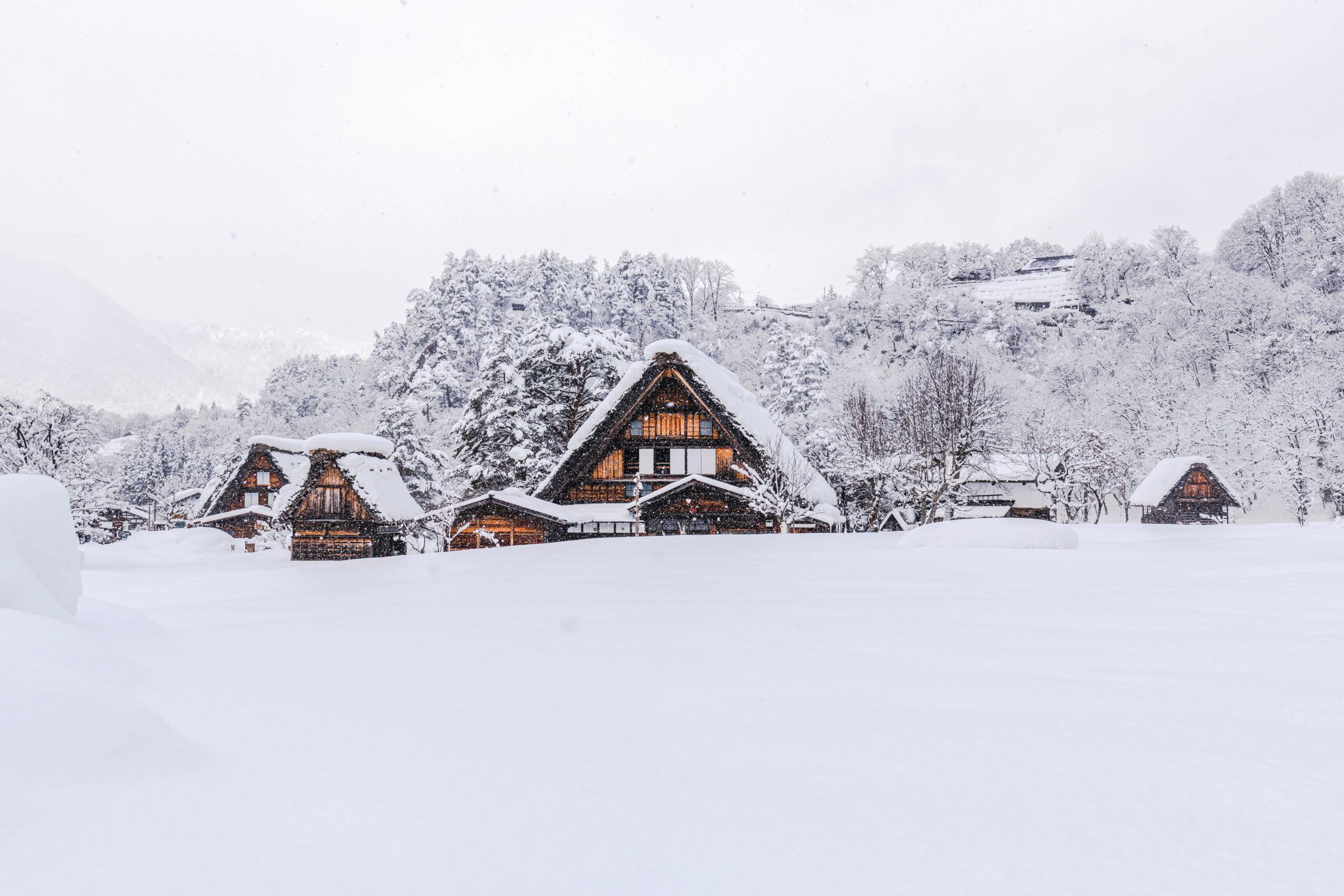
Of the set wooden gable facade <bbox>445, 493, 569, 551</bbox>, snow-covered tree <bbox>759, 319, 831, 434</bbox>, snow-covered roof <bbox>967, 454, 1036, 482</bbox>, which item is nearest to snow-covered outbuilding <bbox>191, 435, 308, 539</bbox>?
wooden gable facade <bbox>445, 493, 569, 551</bbox>

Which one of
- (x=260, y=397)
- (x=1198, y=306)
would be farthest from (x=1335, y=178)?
(x=260, y=397)

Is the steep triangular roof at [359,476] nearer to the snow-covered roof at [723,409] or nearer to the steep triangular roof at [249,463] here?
the snow-covered roof at [723,409]

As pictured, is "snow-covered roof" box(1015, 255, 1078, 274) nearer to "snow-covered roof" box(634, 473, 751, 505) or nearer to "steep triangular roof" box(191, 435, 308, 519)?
"snow-covered roof" box(634, 473, 751, 505)

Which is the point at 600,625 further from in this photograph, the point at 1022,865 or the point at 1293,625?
the point at 1293,625

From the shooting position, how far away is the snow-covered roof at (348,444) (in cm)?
2445

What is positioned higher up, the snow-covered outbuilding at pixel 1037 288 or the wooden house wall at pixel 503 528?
the snow-covered outbuilding at pixel 1037 288

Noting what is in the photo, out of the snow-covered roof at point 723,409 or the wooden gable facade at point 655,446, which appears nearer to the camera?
the snow-covered roof at point 723,409

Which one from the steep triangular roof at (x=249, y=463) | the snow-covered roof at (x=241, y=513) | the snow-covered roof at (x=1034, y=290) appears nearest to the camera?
the snow-covered roof at (x=241, y=513)

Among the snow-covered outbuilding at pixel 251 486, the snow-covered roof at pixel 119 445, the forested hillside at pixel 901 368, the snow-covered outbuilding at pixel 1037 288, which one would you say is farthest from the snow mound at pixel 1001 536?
the snow-covered roof at pixel 119 445

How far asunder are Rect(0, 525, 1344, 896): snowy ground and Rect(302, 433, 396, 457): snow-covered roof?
19.7m

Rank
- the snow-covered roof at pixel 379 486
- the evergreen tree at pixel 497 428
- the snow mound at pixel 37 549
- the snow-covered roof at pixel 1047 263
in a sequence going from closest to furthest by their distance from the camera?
1. the snow mound at pixel 37 549
2. the snow-covered roof at pixel 379 486
3. the evergreen tree at pixel 497 428
4. the snow-covered roof at pixel 1047 263

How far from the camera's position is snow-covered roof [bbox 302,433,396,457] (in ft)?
80.2

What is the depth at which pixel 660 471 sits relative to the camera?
2778 cm

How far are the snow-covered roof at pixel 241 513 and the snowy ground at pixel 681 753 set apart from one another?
40726mm
